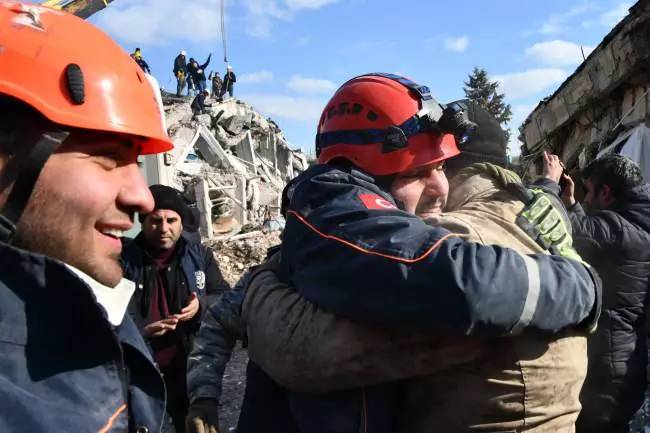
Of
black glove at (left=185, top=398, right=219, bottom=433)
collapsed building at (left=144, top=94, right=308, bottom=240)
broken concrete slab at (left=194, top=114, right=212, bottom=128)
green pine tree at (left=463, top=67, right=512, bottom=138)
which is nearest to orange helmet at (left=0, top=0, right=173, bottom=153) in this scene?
black glove at (left=185, top=398, right=219, bottom=433)

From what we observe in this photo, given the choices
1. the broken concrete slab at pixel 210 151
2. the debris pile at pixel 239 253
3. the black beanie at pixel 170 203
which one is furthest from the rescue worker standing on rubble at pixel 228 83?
the black beanie at pixel 170 203

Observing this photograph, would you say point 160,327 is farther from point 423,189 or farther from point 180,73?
point 180,73

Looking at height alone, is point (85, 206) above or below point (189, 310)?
above

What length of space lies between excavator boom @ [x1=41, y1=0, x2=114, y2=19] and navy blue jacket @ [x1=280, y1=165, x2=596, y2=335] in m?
19.5

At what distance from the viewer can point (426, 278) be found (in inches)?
45.0

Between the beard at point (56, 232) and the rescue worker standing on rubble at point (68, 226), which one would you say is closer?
the rescue worker standing on rubble at point (68, 226)

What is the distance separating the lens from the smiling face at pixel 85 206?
1.23 meters

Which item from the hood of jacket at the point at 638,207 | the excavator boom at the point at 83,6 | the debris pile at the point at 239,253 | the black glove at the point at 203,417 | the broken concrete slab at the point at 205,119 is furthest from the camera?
the broken concrete slab at the point at 205,119

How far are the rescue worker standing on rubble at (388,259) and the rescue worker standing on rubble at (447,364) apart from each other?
6 centimetres

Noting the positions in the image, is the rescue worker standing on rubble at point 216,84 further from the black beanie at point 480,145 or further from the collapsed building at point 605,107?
the black beanie at point 480,145

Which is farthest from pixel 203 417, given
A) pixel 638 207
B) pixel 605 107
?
pixel 605 107

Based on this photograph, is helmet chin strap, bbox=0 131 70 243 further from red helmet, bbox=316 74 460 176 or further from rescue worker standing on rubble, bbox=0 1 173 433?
red helmet, bbox=316 74 460 176

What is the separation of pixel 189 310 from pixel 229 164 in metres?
16.3

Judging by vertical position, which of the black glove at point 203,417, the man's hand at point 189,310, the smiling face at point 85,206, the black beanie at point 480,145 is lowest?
the black glove at point 203,417
